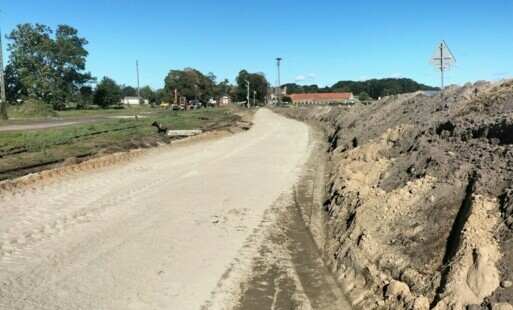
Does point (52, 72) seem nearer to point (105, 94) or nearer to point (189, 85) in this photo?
point (105, 94)

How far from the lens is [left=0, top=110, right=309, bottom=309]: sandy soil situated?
5910mm

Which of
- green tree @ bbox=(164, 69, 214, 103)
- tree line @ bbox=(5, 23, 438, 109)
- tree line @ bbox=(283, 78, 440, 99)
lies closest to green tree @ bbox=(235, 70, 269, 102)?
green tree @ bbox=(164, 69, 214, 103)

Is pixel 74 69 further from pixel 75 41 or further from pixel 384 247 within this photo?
Result: pixel 384 247

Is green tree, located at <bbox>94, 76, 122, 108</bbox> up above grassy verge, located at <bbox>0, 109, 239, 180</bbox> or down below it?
above

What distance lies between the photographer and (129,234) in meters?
8.41

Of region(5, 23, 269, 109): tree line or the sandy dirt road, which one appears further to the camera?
region(5, 23, 269, 109): tree line

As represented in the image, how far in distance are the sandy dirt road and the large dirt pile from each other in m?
1.81

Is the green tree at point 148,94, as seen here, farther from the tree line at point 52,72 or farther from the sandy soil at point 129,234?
the sandy soil at point 129,234

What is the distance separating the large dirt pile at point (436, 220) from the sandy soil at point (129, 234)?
5.74 ft

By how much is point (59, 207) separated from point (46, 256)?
3.24 metres

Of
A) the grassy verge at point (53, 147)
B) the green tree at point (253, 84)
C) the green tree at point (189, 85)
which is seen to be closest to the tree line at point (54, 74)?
the green tree at point (189, 85)

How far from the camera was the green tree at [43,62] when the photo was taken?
8819 centimetres

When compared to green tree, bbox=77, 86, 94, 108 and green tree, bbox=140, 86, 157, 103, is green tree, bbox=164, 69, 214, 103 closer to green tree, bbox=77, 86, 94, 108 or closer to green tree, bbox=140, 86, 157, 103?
green tree, bbox=140, 86, 157, 103

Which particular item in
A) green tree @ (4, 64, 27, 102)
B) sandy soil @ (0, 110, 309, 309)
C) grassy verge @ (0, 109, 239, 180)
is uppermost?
green tree @ (4, 64, 27, 102)
